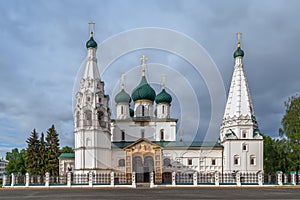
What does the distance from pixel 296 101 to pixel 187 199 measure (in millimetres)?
29883

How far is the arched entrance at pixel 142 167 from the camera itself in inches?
1598

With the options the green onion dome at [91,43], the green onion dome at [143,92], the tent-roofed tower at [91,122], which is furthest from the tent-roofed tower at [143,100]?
the green onion dome at [91,43]

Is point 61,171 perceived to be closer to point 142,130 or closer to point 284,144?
point 142,130

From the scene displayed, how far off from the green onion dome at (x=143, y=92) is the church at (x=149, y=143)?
9.46 feet

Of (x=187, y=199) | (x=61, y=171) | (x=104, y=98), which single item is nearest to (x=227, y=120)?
(x=104, y=98)

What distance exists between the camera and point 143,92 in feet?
161

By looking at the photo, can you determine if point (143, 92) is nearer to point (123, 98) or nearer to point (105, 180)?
point (123, 98)

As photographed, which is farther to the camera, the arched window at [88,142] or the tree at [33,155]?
the tree at [33,155]

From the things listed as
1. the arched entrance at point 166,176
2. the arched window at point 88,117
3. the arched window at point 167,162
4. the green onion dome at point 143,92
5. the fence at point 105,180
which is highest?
the green onion dome at point 143,92

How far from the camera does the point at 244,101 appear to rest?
4362 centimetres

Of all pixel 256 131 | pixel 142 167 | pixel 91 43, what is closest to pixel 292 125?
pixel 256 131

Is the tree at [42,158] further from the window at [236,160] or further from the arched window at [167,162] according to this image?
the window at [236,160]

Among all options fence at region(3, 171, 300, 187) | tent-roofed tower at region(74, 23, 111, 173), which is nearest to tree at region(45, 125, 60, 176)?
tent-roofed tower at region(74, 23, 111, 173)

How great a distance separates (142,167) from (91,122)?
774 centimetres
